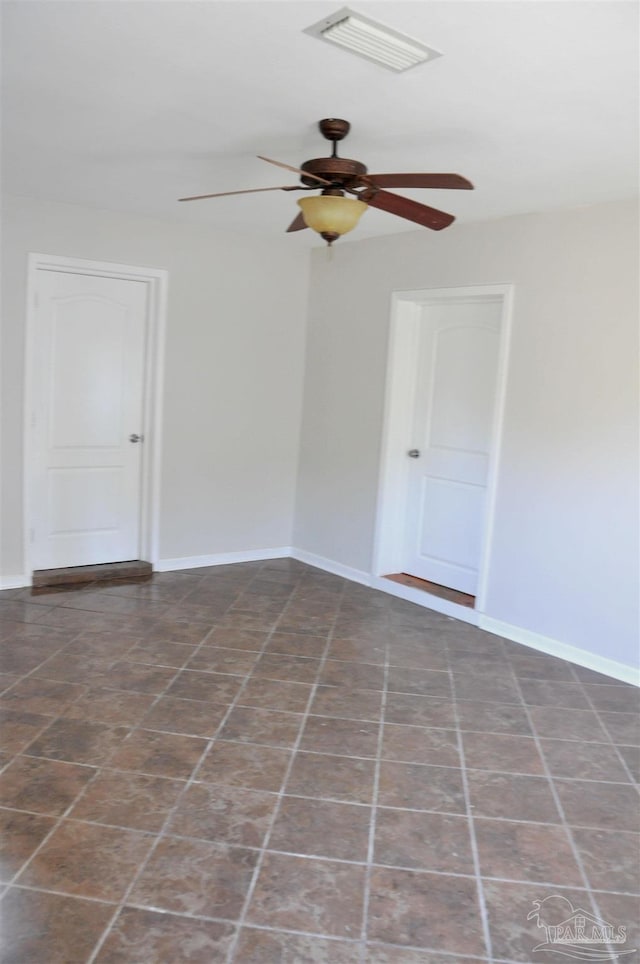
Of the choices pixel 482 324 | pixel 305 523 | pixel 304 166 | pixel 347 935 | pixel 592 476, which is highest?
pixel 304 166

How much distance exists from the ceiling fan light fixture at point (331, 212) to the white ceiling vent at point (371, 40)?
53cm

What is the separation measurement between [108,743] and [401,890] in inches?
51.6

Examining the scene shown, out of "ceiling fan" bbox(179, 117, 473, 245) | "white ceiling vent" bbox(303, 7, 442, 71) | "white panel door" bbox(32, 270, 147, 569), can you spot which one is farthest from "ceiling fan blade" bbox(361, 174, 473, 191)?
"white panel door" bbox(32, 270, 147, 569)

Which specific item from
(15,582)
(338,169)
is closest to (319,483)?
(15,582)

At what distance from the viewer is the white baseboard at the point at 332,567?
5.31 m

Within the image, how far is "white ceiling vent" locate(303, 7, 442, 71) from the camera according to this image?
6.79 feet

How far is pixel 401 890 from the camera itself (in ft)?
7.14

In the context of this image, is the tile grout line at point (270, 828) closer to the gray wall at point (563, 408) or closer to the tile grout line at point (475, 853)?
the tile grout line at point (475, 853)

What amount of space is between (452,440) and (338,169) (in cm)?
244

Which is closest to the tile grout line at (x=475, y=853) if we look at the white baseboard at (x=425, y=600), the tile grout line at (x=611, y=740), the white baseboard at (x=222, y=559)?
the tile grout line at (x=611, y=740)

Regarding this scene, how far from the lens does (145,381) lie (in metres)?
5.14

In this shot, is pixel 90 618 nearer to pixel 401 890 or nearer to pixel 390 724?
pixel 390 724

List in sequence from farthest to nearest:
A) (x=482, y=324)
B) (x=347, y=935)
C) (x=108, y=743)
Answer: (x=482, y=324) → (x=108, y=743) → (x=347, y=935)

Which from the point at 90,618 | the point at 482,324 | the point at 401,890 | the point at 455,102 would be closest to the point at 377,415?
the point at 482,324
